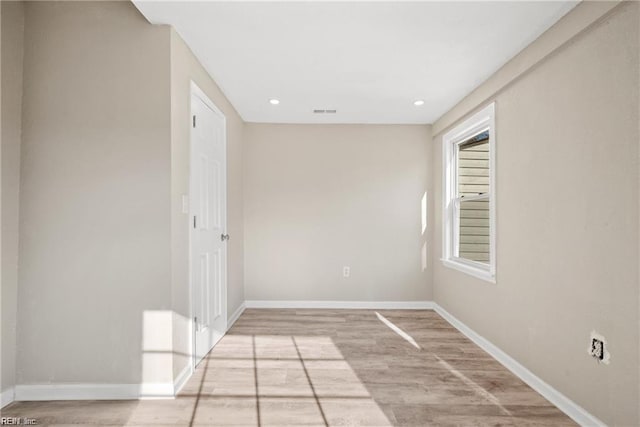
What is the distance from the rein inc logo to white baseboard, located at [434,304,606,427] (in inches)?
122

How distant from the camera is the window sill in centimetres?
302

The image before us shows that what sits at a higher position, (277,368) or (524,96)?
(524,96)

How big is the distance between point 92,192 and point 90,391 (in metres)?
1.26

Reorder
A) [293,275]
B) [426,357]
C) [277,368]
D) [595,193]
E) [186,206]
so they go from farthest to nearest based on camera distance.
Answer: [293,275]
[426,357]
[277,368]
[186,206]
[595,193]

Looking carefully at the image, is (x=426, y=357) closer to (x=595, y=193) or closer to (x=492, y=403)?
(x=492, y=403)

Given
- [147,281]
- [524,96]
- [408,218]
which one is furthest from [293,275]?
[524,96]

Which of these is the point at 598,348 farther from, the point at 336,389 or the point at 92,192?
the point at 92,192

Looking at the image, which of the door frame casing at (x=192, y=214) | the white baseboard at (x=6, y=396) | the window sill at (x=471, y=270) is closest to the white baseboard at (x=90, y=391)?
the white baseboard at (x=6, y=396)

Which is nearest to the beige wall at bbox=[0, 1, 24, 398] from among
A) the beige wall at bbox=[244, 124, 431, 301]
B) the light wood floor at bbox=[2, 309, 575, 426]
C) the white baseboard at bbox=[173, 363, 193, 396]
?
the light wood floor at bbox=[2, 309, 575, 426]

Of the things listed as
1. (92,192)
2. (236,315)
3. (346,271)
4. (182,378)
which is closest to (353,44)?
(92,192)

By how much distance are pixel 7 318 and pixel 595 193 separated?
138 inches

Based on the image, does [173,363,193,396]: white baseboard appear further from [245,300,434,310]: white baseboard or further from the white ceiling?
the white ceiling

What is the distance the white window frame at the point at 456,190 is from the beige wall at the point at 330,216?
1.54 feet

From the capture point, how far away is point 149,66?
7.36 feet
